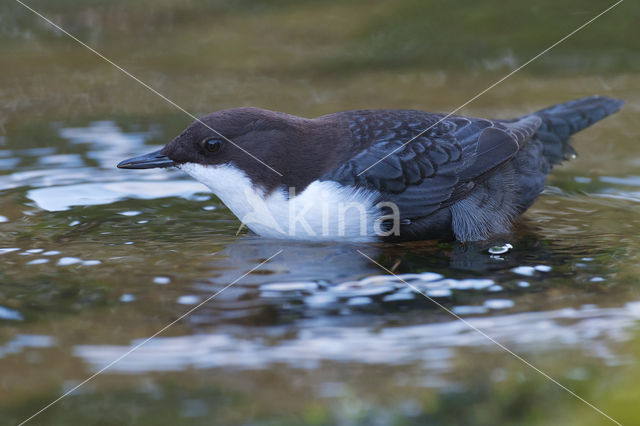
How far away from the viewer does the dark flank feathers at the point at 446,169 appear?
448cm

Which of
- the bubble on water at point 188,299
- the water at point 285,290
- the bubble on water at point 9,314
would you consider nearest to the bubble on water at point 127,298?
the water at point 285,290

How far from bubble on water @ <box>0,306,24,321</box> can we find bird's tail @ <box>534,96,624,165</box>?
3336mm

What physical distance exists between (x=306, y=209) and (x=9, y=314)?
1.58 metres

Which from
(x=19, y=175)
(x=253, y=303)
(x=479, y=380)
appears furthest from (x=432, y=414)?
(x=19, y=175)

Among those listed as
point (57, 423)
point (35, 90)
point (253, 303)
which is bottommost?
point (57, 423)

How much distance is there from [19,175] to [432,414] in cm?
363

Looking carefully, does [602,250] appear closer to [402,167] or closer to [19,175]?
[402,167]

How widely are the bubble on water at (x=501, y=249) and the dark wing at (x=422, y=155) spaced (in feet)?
1.25

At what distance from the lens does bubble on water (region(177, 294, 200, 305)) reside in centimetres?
369

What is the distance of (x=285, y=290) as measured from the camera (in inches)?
150

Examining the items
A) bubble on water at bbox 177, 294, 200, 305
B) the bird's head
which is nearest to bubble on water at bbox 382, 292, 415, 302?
bubble on water at bbox 177, 294, 200, 305

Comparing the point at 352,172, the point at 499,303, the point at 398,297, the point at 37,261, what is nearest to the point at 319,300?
the point at 398,297

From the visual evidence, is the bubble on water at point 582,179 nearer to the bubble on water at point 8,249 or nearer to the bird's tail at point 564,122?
the bird's tail at point 564,122

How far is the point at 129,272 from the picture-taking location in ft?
13.2
